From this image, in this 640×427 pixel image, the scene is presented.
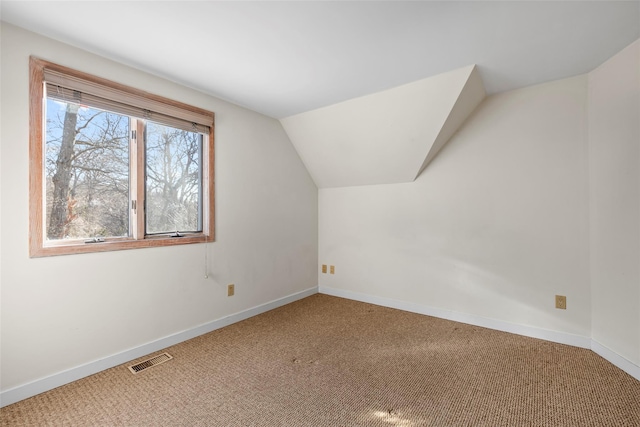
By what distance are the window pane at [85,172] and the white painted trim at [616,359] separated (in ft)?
11.5

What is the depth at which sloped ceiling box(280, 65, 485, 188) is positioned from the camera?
2324 mm

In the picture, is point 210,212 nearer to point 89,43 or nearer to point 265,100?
point 265,100

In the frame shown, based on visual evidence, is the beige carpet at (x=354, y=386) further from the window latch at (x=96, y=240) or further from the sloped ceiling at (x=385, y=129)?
the sloped ceiling at (x=385, y=129)

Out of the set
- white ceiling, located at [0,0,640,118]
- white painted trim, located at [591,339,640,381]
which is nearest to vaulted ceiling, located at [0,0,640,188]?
white ceiling, located at [0,0,640,118]

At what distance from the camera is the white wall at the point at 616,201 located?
71.2 inches

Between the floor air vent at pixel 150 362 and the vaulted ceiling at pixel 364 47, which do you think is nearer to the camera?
the vaulted ceiling at pixel 364 47

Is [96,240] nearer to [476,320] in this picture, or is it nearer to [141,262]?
[141,262]

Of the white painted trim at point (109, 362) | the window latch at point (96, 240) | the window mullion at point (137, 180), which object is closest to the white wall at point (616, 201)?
the white painted trim at point (109, 362)

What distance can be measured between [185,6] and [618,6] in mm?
2233

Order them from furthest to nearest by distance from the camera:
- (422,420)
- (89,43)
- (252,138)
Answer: (252,138), (89,43), (422,420)

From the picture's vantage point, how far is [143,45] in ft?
5.86

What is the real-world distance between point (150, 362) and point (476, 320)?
2.72m

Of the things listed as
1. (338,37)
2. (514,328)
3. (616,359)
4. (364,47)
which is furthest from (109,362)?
(616,359)

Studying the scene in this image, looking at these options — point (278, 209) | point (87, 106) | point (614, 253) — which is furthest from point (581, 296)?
point (87, 106)
